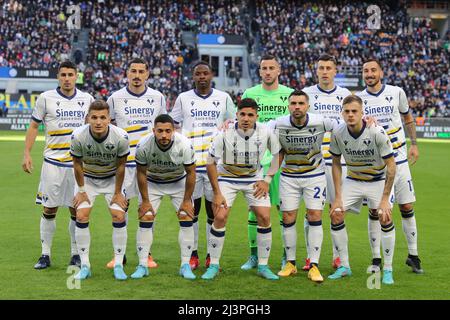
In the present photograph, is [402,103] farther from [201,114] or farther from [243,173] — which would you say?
[201,114]

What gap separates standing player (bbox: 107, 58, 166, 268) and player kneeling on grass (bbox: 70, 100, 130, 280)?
68 cm

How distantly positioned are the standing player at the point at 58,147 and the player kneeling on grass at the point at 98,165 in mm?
583

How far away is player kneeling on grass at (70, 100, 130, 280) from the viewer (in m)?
7.66

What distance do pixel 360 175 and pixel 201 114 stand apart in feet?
6.91

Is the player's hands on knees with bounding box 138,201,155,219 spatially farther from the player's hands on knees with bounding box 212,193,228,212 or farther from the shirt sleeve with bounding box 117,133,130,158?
the player's hands on knees with bounding box 212,193,228,212

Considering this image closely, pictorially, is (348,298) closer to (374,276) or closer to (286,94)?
(374,276)

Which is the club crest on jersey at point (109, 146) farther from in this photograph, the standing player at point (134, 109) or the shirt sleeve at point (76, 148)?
the standing player at point (134, 109)

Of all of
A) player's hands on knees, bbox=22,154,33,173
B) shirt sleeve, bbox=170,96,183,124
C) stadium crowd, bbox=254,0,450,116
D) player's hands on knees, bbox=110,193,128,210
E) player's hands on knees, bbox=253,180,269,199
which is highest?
stadium crowd, bbox=254,0,450,116

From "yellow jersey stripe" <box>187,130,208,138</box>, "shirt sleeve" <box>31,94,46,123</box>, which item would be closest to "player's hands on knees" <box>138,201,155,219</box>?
"yellow jersey stripe" <box>187,130,208,138</box>

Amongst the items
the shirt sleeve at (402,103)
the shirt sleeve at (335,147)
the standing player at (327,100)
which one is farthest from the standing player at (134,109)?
the shirt sleeve at (402,103)

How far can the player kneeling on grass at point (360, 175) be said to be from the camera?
757 cm

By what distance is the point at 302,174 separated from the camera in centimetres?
800

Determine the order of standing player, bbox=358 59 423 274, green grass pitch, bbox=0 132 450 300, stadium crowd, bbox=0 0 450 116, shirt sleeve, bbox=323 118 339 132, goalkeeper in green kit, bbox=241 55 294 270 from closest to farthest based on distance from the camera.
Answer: green grass pitch, bbox=0 132 450 300 < shirt sleeve, bbox=323 118 339 132 < standing player, bbox=358 59 423 274 < goalkeeper in green kit, bbox=241 55 294 270 < stadium crowd, bbox=0 0 450 116

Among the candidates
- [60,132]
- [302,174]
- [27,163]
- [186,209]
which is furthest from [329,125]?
[27,163]
